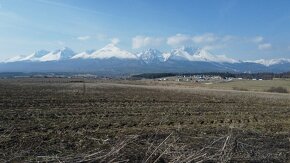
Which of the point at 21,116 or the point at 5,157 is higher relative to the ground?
the point at 5,157

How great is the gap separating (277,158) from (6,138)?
7.17m

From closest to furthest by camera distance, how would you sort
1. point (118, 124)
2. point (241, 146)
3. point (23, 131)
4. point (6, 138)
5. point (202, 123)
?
1. point (241, 146)
2. point (6, 138)
3. point (23, 131)
4. point (118, 124)
5. point (202, 123)

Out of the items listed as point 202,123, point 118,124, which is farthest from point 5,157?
point 202,123

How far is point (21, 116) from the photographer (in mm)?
20125

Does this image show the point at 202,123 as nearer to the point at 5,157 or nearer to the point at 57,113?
the point at 57,113

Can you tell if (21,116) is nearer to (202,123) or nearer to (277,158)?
(202,123)

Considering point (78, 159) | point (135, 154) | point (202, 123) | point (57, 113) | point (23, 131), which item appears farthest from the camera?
point (57, 113)

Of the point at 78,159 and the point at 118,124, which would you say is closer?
the point at 78,159


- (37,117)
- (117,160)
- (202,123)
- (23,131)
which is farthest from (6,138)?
(202,123)

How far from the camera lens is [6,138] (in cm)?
1163

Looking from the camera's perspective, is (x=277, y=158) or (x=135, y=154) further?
(x=277, y=158)

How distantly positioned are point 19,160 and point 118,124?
1249 centimetres

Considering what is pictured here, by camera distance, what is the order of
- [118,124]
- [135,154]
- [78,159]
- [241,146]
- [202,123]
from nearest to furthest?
[78,159] < [135,154] < [241,146] < [118,124] < [202,123]

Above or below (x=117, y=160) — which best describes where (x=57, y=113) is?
below
